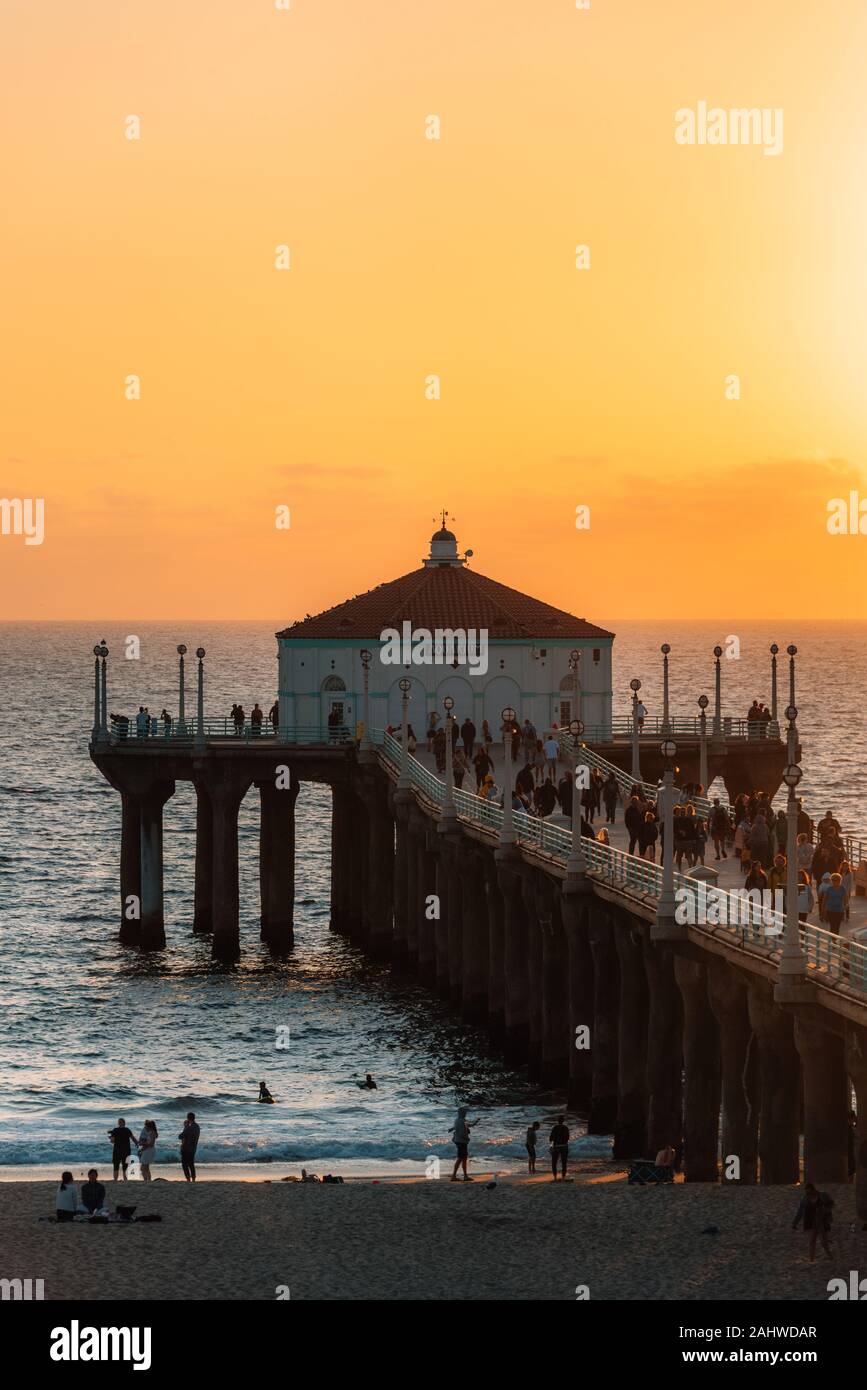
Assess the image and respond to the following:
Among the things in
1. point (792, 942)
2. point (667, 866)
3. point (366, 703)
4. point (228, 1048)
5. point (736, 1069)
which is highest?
point (366, 703)

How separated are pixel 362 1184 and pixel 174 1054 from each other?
14996mm

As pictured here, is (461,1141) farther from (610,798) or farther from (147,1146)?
(610,798)

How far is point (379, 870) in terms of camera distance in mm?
60250

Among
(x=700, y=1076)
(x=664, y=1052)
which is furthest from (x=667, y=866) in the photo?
(x=664, y=1052)

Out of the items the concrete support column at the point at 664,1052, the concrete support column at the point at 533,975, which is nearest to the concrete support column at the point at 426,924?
the concrete support column at the point at 533,975

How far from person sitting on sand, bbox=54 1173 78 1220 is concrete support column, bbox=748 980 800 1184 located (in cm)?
940

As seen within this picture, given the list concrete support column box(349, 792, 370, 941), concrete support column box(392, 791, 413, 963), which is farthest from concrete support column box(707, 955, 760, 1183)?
concrete support column box(349, 792, 370, 941)

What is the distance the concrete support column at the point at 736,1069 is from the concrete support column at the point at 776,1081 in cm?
108

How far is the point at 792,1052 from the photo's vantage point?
30.6 metres

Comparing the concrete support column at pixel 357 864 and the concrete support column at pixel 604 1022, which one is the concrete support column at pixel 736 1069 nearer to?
the concrete support column at pixel 604 1022

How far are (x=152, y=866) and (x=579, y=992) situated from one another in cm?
2375

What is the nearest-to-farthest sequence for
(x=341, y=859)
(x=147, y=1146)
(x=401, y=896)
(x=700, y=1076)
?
(x=700, y=1076) < (x=147, y=1146) < (x=401, y=896) < (x=341, y=859)
